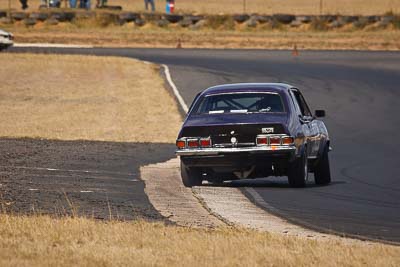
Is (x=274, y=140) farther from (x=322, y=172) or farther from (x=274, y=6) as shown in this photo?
(x=274, y=6)

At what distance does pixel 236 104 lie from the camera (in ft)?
A: 51.5

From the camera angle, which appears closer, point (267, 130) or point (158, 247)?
point (158, 247)

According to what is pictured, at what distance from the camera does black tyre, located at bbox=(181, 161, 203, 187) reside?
15172 millimetres

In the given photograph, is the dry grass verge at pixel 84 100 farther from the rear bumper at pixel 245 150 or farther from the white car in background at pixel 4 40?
the rear bumper at pixel 245 150

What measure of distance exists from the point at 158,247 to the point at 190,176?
5.56m

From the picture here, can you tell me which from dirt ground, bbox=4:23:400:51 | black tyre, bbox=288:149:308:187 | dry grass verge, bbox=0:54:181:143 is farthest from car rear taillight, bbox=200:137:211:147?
dirt ground, bbox=4:23:400:51

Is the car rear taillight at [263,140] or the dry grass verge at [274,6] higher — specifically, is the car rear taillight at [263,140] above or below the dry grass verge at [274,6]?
above

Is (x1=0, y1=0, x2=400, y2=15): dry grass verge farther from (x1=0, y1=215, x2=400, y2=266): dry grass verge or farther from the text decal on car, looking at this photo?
(x1=0, y1=215, x2=400, y2=266): dry grass verge

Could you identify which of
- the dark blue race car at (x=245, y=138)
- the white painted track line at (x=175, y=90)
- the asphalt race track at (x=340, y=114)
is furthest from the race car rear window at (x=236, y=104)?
the white painted track line at (x=175, y=90)

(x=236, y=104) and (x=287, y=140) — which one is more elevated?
(x=236, y=104)

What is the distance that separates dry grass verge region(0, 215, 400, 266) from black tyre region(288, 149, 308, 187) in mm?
4069

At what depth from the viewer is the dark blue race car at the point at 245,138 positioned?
14656 millimetres

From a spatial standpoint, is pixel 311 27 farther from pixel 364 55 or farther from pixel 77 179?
A: pixel 77 179

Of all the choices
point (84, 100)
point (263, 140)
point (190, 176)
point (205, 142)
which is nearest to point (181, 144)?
point (205, 142)
